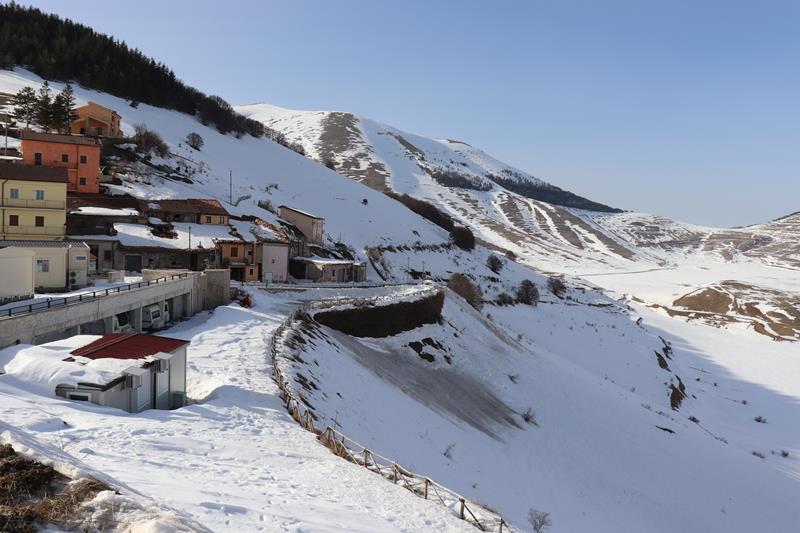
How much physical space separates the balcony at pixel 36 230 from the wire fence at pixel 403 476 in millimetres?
28051

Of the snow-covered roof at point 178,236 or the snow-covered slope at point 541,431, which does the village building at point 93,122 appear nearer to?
the snow-covered roof at point 178,236

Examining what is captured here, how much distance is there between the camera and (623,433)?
3064 cm

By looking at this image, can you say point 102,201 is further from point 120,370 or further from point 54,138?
point 120,370

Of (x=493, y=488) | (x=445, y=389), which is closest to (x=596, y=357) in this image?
(x=445, y=389)

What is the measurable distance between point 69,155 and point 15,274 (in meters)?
37.5

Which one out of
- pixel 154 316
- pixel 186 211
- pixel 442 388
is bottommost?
pixel 442 388

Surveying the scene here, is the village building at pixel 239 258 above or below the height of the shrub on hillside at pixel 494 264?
above

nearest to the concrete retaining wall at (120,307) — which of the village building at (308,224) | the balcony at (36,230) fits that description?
the balcony at (36,230)

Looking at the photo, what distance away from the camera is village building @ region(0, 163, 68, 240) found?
34594 millimetres

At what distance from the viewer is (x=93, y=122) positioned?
72.7 meters

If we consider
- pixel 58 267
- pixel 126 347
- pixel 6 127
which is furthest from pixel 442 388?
pixel 6 127

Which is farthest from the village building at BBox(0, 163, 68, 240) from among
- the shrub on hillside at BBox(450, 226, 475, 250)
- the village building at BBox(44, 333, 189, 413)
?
the shrub on hillside at BBox(450, 226, 475, 250)

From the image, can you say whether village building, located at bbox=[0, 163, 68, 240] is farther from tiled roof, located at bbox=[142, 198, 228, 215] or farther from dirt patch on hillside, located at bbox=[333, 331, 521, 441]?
dirt patch on hillside, located at bbox=[333, 331, 521, 441]

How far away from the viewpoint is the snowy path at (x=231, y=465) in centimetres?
898
